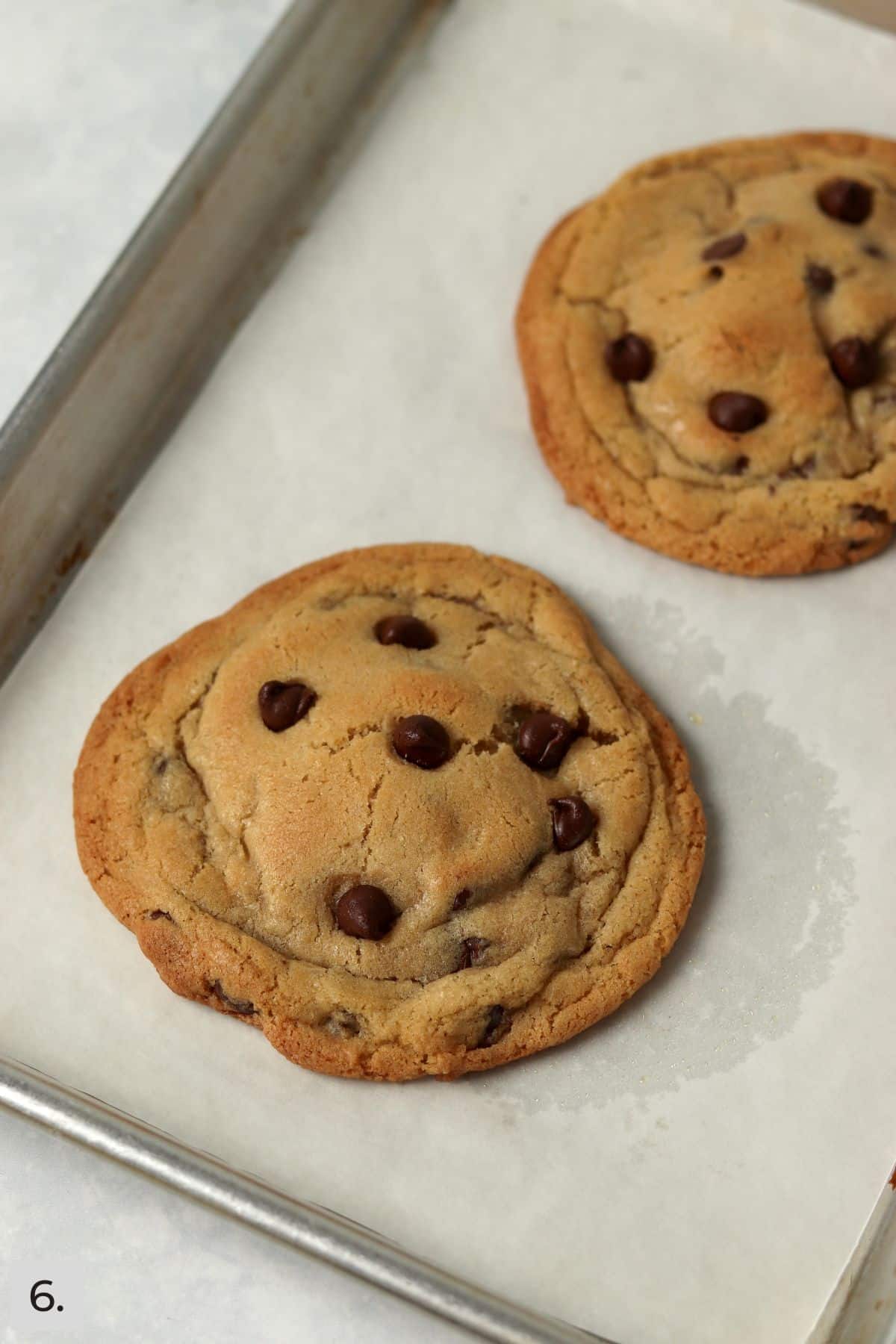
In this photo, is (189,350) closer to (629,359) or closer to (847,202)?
(629,359)

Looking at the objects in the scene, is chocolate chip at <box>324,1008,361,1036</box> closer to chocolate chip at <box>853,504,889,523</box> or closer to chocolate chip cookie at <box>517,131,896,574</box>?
chocolate chip cookie at <box>517,131,896,574</box>

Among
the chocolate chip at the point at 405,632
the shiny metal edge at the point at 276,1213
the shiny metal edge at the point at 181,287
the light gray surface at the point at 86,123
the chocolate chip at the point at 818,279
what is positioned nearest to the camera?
the shiny metal edge at the point at 276,1213

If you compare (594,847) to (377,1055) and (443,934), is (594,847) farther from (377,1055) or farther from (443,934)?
(377,1055)

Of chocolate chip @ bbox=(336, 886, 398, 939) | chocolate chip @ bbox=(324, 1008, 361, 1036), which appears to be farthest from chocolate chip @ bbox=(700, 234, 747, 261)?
chocolate chip @ bbox=(324, 1008, 361, 1036)

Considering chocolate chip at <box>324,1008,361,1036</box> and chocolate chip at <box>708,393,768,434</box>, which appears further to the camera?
chocolate chip at <box>708,393,768,434</box>

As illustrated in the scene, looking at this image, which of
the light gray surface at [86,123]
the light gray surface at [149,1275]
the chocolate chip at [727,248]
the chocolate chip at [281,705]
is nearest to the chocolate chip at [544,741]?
the chocolate chip at [281,705]

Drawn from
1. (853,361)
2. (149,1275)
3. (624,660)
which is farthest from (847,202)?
(149,1275)

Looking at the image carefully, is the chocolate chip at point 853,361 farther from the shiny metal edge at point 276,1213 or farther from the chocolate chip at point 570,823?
the shiny metal edge at point 276,1213
